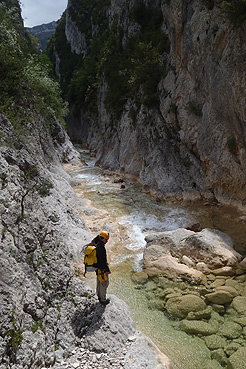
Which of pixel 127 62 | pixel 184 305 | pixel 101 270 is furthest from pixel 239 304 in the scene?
pixel 127 62

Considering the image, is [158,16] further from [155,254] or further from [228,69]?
[155,254]

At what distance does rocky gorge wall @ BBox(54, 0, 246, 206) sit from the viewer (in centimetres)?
1251

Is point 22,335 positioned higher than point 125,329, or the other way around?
point 22,335

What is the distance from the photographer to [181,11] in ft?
51.9

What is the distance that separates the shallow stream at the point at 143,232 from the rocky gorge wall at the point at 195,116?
1382mm

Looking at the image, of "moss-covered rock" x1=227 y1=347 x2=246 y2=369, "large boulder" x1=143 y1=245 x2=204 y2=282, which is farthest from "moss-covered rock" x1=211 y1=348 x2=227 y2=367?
"large boulder" x1=143 y1=245 x2=204 y2=282

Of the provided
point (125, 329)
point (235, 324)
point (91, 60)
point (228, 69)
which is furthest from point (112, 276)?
point (91, 60)

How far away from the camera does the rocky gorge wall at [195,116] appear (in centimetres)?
1251

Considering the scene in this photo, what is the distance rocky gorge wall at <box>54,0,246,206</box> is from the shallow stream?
1.38 m

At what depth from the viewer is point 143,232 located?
1202 centimetres

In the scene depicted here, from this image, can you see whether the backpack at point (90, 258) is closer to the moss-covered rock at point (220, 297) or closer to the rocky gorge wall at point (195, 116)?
the moss-covered rock at point (220, 297)

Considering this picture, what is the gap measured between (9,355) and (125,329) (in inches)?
95.8

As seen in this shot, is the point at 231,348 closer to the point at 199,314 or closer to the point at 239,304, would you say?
the point at 199,314

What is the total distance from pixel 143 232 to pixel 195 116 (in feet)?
26.0
